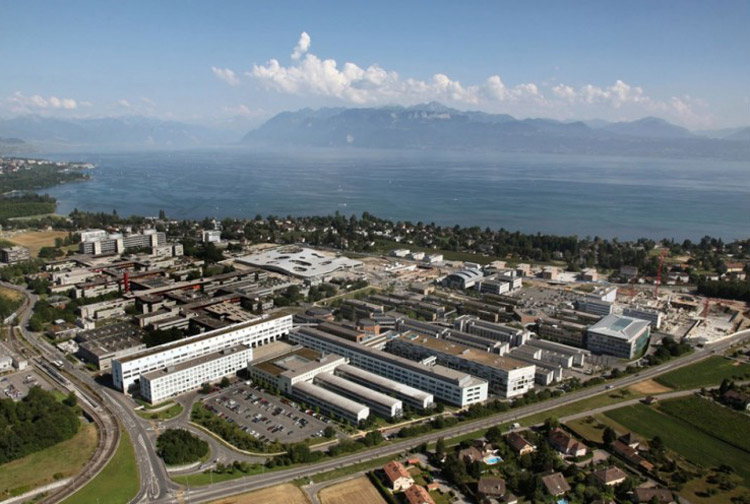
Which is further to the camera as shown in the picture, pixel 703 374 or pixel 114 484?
pixel 703 374

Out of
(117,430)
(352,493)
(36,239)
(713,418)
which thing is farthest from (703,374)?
(36,239)

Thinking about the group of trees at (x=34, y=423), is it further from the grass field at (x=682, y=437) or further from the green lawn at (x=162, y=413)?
the grass field at (x=682, y=437)

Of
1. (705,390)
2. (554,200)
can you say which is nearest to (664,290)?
(705,390)

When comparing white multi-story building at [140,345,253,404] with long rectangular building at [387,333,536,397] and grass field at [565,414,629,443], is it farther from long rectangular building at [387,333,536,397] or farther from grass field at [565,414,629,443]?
grass field at [565,414,629,443]

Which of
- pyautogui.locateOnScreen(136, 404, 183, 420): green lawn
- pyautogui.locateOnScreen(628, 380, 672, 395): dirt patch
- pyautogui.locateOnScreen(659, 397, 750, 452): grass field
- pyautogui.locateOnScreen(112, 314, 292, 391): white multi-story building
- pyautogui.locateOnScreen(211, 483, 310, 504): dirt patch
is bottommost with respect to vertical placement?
pyautogui.locateOnScreen(136, 404, 183, 420): green lawn

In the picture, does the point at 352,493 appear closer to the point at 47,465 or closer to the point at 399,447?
the point at 399,447

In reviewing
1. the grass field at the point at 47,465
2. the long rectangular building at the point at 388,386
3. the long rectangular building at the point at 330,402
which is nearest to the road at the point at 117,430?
the grass field at the point at 47,465

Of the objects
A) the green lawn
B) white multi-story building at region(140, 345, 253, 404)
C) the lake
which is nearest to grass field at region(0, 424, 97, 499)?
the green lawn
